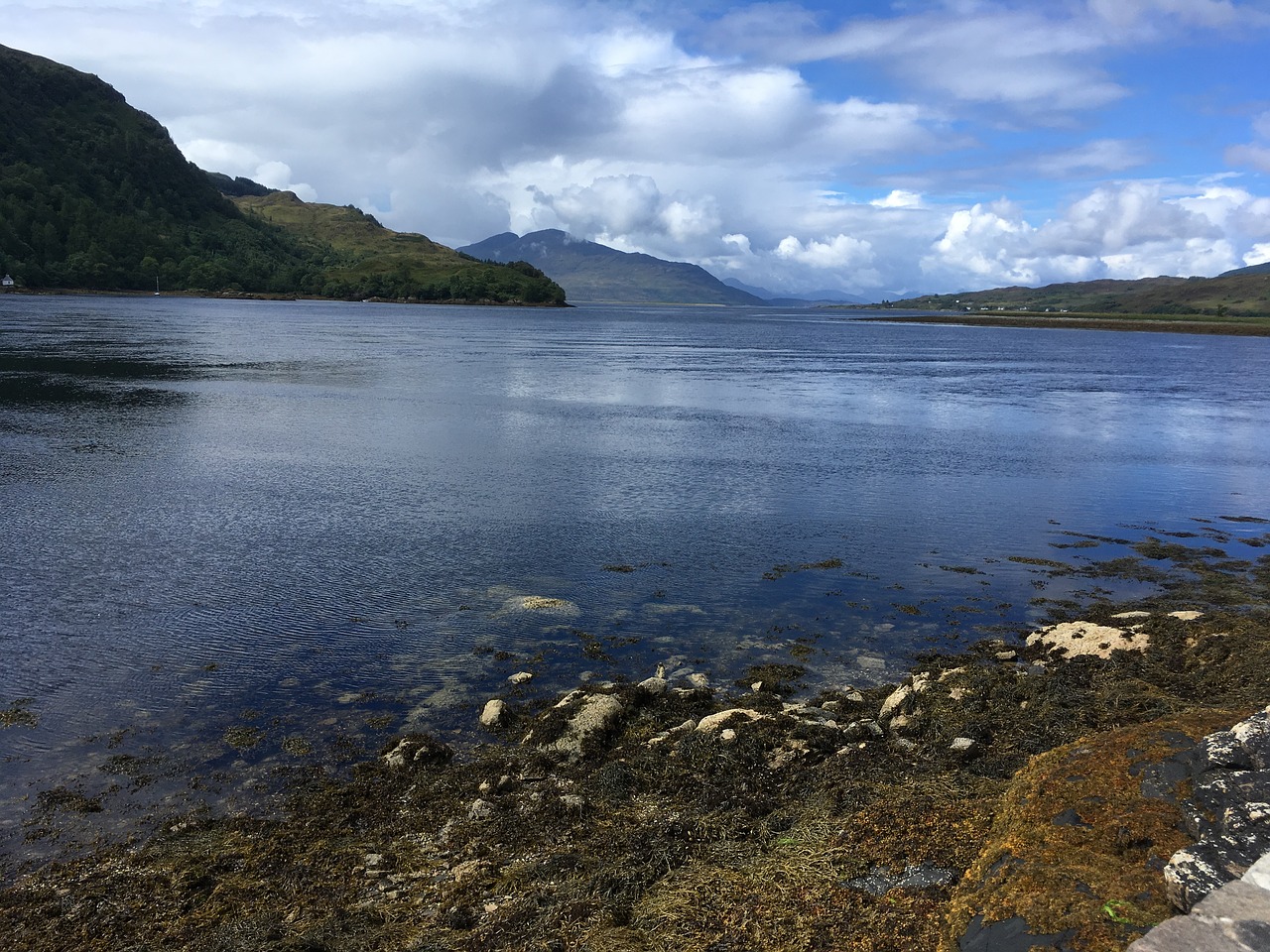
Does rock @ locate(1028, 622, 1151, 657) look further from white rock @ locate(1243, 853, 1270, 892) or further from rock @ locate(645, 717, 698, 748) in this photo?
white rock @ locate(1243, 853, 1270, 892)

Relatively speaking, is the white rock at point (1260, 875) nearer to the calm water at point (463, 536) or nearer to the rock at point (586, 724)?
the rock at point (586, 724)

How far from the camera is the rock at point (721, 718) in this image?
13.0 meters

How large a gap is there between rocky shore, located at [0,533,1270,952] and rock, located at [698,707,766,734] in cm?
7

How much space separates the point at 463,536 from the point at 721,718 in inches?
497

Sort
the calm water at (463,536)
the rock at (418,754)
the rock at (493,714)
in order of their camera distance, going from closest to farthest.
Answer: the rock at (418,754)
the rock at (493,714)
the calm water at (463,536)

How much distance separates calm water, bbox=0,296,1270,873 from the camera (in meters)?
14.5

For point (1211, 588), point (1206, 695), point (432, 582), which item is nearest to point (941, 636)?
point (1206, 695)

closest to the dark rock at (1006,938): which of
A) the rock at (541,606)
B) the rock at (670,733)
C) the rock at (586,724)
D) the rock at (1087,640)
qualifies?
the rock at (670,733)

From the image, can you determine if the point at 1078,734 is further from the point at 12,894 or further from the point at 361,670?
the point at 12,894

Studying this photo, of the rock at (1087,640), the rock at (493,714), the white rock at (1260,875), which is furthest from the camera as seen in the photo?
the rock at (1087,640)

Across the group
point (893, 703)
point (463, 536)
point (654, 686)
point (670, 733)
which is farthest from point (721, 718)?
point (463, 536)

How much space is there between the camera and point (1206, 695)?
44.7 ft

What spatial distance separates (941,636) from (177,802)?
46.9 feet

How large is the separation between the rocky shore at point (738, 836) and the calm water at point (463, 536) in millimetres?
1710
